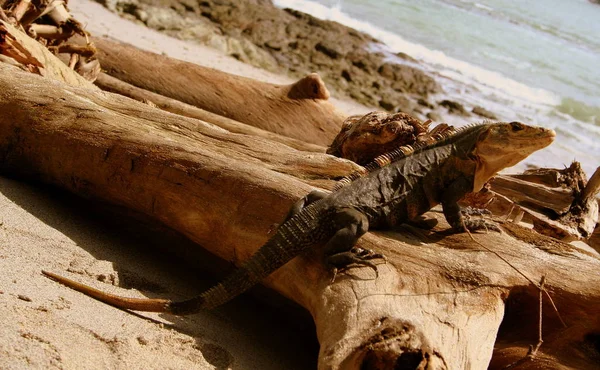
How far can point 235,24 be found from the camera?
13625 millimetres

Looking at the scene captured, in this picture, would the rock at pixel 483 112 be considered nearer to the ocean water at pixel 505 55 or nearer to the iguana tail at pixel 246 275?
the ocean water at pixel 505 55

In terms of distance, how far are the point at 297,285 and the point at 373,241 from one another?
0.49 metres

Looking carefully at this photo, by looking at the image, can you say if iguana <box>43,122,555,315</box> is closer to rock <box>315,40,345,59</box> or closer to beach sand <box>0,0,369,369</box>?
beach sand <box>0,0,369,369</box>

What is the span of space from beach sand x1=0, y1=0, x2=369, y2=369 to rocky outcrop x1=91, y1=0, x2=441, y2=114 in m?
8.42

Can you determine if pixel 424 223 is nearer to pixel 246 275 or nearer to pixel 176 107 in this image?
pixel 246 275

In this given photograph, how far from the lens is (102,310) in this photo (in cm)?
345

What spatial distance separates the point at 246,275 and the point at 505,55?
63.7 ft

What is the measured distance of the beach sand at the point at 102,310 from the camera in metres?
3.01

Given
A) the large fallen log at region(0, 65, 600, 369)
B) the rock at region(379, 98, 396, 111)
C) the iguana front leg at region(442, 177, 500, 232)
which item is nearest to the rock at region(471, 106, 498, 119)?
the rock at region(379, 98, 396, 111)

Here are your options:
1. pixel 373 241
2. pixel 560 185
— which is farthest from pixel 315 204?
pixel 560 185

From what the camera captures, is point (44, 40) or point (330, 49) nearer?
point (44, 40)

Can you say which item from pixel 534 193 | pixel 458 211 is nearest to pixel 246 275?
pixel 458 211

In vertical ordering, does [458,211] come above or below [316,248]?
above

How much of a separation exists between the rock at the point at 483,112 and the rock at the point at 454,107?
34cm
